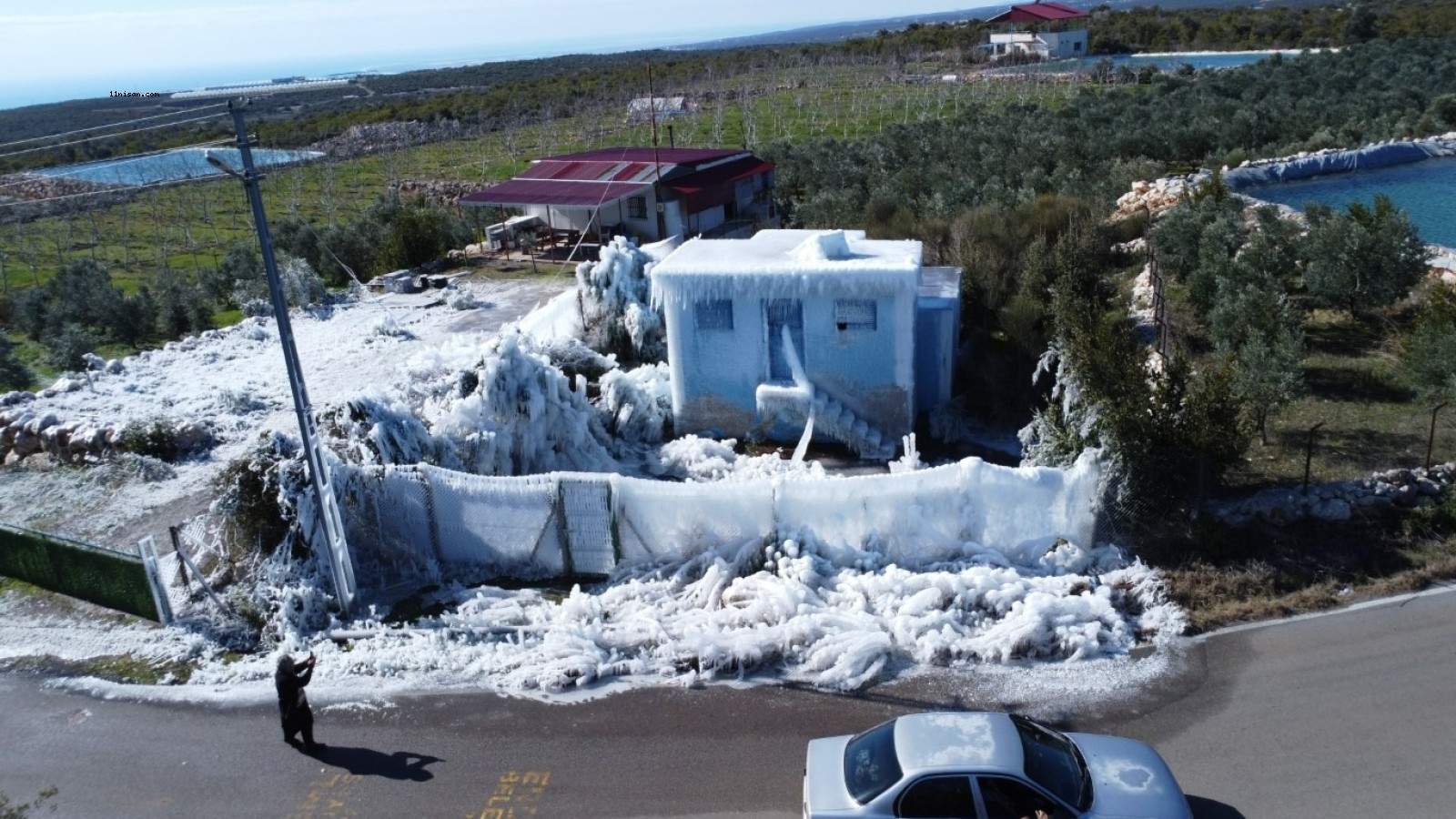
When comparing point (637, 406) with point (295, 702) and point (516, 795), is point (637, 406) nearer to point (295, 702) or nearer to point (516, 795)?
point (295, 702)

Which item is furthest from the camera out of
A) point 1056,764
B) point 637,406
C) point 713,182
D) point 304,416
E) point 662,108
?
point 662,108

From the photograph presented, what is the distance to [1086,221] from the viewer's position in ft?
80.8

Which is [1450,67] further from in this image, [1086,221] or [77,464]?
[77,464]

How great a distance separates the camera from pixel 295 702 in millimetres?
9797

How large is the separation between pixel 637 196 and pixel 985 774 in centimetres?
2667

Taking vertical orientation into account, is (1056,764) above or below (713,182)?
below

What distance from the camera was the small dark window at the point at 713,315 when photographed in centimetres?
1748

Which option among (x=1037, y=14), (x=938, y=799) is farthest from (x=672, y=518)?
(x=1037, y=14)

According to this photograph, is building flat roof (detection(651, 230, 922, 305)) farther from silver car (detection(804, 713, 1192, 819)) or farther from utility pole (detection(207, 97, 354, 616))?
silver car (detection(804, 713, 1192, 819))

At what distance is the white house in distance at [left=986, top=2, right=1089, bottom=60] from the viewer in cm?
8925

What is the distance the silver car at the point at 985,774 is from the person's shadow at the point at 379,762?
369cm

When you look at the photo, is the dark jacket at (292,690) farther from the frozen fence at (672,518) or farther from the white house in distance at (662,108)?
the white house in distance at (662,108)

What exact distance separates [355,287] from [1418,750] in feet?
86.2

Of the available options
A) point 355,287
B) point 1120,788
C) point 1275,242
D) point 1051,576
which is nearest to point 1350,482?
point 1051,576
